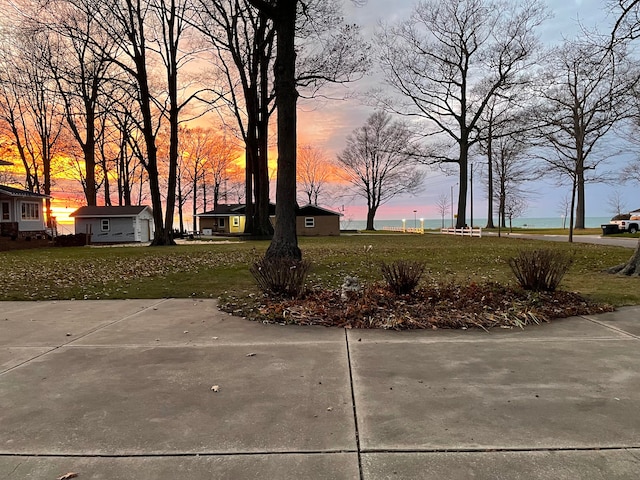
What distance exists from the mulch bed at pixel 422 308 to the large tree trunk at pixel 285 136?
4281mm

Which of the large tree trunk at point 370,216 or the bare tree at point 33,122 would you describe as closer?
the bare tree at point 33,122

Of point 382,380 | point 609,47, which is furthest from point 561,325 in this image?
point 609,47

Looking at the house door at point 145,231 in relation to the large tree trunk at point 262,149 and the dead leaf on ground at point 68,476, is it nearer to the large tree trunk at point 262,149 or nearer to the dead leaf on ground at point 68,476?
the large tree trunk at point 262,149

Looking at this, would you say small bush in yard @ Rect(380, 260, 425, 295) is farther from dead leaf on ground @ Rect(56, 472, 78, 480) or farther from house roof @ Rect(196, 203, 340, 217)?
house roof @ Rect(196, 203, 340, 217)

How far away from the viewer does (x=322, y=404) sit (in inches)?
117

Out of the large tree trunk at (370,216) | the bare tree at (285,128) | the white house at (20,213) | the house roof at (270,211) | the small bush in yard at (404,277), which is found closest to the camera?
the small bush in yard at (404,277)

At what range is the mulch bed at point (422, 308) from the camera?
519 centimetres

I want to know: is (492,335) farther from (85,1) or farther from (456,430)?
(85,1)

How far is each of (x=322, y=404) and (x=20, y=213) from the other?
33.4 m

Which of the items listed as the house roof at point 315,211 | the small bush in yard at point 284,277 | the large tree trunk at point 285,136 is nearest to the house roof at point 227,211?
the house roof at point 315,211

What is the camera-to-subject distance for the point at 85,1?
19812 mm

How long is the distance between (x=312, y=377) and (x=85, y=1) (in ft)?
76.4

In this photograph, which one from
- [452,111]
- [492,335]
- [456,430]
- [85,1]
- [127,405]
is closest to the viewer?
[456,430]

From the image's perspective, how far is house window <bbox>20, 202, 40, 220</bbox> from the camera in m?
29.6
